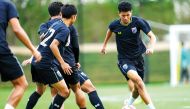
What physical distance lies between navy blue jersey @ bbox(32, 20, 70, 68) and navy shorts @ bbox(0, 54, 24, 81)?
1.27 metres

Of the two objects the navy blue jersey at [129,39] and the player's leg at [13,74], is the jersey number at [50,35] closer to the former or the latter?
the player's leg at [13,74]

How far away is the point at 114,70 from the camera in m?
34.8

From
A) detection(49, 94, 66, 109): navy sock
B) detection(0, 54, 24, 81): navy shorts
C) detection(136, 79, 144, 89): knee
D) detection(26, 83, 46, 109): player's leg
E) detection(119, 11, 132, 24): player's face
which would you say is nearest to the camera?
detection(0, 54, 24, 81): navy shorts

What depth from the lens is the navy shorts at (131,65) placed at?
1280 centimetres

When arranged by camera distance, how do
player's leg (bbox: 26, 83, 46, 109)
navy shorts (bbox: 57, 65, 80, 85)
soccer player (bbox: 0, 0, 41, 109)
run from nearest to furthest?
soccer player (bbox: 0, 0, 41, 109) < navy shorts (bbox: 57, 65, 80, 85) < player's leg (bbox: 26, 83, 46, 109)

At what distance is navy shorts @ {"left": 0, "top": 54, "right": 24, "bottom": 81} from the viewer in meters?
9.18

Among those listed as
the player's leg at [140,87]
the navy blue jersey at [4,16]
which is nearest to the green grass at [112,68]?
the player's leg at [140,87]

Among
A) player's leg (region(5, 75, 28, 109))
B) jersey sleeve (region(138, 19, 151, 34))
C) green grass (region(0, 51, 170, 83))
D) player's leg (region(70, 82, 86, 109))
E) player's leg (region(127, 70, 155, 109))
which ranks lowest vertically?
green grass (region(0, 51, 170, 83))

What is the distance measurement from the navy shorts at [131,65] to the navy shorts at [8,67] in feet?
12.7

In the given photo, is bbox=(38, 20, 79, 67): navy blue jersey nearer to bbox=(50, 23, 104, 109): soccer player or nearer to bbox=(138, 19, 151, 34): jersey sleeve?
bbox=(50, 23, 104, 109): soccer player

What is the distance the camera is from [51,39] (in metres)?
10.7

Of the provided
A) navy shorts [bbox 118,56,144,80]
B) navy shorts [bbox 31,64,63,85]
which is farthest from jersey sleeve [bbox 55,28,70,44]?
navy shorts [bbox 118,56,144,80]

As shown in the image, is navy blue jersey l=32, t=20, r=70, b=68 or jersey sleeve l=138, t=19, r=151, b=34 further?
jersey sleeve l=138, t=19, r=151, b=34

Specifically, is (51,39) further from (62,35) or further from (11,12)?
(11,12)
